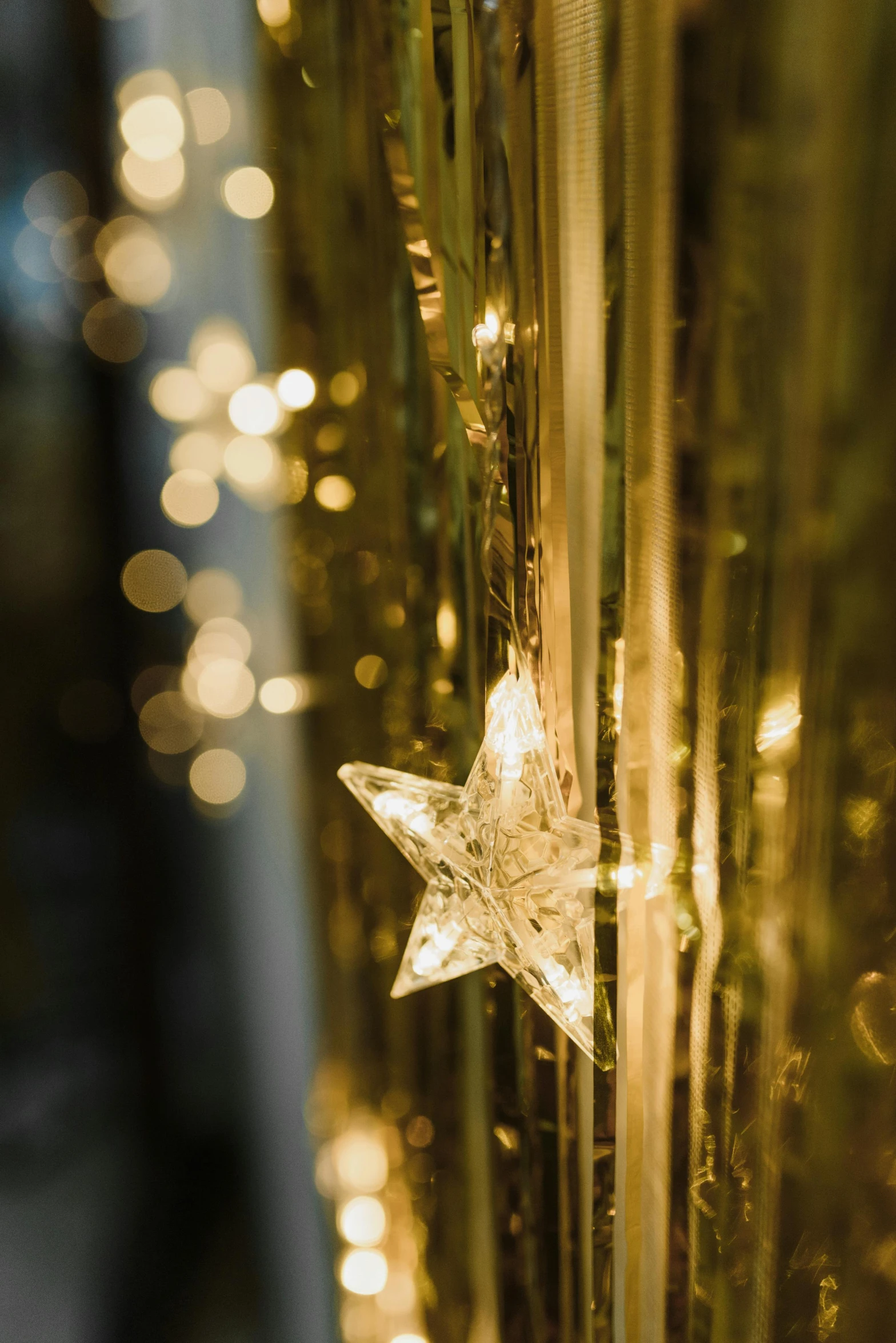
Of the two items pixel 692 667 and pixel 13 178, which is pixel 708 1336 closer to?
pixel 692 667

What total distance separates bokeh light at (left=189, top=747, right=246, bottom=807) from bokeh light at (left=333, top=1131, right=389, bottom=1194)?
310 mm

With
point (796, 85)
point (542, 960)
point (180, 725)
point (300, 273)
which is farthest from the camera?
point (180, 725)

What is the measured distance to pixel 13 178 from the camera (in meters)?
0.64

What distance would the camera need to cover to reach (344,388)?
55 cm

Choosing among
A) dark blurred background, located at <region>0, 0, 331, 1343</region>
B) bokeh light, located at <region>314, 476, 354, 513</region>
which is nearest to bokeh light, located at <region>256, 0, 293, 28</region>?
dark blurred background, located at <region>0, 0, 331, 1343</region>

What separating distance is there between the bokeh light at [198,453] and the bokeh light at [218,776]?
0.25 m

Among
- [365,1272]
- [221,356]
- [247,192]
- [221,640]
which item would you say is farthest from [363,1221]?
[247,192]

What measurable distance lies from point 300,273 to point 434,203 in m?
0.18

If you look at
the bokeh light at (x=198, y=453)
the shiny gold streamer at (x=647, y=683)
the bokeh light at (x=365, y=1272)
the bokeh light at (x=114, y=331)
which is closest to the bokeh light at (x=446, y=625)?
the shiny gold streamer at (x=647, y=683)

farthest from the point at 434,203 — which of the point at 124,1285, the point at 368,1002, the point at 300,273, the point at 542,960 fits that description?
the point at 124,1285

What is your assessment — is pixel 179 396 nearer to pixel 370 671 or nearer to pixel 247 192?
pixel 247 192

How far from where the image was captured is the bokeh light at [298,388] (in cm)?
57

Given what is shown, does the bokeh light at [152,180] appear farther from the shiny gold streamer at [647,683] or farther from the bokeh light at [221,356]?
the shiny gold streamer at [647,683]

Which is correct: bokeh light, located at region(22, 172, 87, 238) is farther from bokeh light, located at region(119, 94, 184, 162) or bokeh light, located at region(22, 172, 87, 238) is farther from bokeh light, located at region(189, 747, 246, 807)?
bokeh light, located at region(189, 747, 246, 807)
